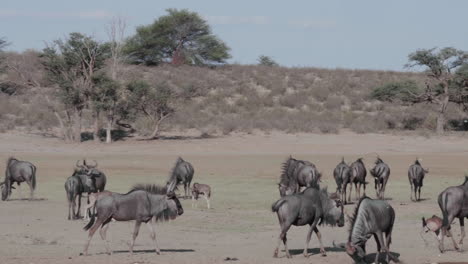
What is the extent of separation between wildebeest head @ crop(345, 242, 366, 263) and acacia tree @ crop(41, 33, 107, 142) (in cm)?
3425

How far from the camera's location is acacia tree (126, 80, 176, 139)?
4876cm

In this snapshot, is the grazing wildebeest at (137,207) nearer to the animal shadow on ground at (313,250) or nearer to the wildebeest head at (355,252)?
the animal shadow on ground at (313,250)

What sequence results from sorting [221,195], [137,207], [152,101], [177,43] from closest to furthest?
[137,207] → [221,195] → [152,101] → [177,43]

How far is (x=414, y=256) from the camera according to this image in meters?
16.0

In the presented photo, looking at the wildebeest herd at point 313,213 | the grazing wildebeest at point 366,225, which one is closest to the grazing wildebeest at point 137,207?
the wildebeest herd at point 313,213

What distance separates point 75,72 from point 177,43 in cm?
3017

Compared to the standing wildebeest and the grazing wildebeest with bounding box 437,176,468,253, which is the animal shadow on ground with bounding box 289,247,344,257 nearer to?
the grazing wildebeest with bounding box 437,176,468,253

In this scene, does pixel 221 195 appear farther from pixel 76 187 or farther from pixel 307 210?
pixel 307 210

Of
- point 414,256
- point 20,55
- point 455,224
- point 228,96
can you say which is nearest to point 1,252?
point 414,256

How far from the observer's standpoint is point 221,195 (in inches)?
1070

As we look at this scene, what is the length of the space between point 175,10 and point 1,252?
209ft

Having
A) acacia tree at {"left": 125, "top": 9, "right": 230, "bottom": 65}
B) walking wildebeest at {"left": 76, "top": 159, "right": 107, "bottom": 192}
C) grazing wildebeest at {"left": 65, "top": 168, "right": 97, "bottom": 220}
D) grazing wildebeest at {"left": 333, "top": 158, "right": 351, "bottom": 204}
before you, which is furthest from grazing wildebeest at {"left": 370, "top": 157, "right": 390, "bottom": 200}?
acacia tree at {"left": 125, "top": 9, "right": 230, "bottom": 65}

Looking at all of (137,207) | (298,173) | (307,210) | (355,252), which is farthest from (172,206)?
(298,173)

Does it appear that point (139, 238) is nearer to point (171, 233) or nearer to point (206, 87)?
point (171, 233)
